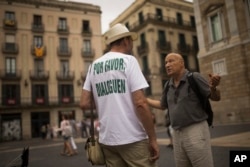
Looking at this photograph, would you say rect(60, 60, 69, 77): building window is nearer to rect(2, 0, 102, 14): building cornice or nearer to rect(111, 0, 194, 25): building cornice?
rect(2, 0, 102, 14): building cornice

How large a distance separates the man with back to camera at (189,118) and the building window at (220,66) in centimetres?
1627

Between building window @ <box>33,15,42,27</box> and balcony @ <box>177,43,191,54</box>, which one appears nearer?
building window @ <box>33,15,42,27</box>

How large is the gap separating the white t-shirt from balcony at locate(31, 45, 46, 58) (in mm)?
32994

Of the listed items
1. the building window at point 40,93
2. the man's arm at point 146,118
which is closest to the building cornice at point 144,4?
the building window at point 40,93

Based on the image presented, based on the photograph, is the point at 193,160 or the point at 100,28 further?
the point at 100,28

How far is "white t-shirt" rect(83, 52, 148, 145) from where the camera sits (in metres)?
2.41

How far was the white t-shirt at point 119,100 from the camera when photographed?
2.41 m

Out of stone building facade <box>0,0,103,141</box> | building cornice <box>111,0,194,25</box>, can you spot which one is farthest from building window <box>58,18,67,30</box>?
building cornice <box>111,0,194,25</box>

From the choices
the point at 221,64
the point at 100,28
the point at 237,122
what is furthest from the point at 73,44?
the point at 237,122

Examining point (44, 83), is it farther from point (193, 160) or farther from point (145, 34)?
point (193, 160)

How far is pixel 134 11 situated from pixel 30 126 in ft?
64.1

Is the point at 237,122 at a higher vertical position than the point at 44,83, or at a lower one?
lower

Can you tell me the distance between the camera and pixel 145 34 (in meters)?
35.2

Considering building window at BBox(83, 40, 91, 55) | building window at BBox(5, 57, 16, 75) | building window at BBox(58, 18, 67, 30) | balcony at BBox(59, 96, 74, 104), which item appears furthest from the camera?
building window at BBox(83, 40, 91, 55)
